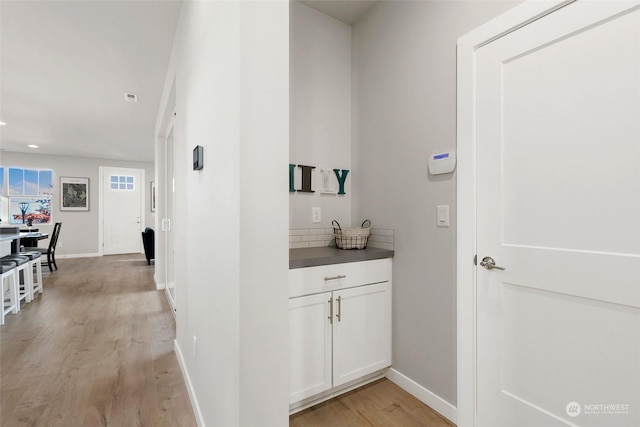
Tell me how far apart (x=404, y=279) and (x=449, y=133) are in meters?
0.95

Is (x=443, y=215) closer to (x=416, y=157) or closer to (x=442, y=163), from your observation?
(x=442, y=163)

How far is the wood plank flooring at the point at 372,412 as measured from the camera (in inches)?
66.1

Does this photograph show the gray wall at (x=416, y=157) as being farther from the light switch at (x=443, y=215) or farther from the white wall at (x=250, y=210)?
the white wall at (x=250, y=210)

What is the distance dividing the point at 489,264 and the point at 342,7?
2.08m

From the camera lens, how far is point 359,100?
2.41m

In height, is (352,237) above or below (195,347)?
above

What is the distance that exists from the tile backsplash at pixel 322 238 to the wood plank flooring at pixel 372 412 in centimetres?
94

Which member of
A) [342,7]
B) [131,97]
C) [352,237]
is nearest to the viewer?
[352,237]

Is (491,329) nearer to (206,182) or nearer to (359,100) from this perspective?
(206,182)

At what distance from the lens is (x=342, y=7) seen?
2289 millimetres

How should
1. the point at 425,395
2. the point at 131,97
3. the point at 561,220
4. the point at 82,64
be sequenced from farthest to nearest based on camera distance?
the point at 131,97 → the point at 82,64 → the point at 425,395 → the point at 561,220

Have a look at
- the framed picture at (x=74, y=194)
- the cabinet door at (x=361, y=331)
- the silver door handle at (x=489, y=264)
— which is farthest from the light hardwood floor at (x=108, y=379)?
the framed picture at (x=74, y=194)

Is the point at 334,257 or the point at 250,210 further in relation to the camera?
the point at 334,257

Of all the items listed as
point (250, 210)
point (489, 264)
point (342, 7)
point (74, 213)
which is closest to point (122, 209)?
point (74, 213)
